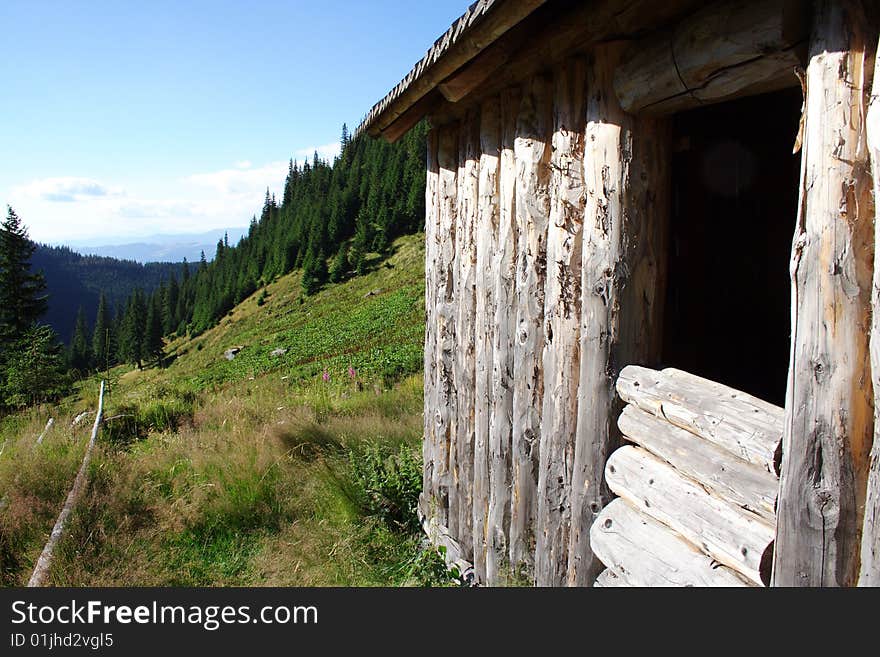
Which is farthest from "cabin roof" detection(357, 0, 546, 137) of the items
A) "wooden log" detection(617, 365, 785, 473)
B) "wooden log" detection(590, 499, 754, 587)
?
"wooden log" detection(590, 499, 754, 587)

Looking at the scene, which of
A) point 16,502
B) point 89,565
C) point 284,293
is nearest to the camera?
point 89,565

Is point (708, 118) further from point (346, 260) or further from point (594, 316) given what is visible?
point (346, 260)

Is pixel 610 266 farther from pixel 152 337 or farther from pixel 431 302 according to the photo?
pixel 152 337

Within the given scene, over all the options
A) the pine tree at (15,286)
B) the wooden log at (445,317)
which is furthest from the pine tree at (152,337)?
the wooden log at (445,317)

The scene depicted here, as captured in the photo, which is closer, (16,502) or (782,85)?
(782,85)

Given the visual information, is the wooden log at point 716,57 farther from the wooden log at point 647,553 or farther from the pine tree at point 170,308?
the pine tree at point 170,308

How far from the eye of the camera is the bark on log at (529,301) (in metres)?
3.04

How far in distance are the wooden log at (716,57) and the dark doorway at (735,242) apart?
3.64 ft

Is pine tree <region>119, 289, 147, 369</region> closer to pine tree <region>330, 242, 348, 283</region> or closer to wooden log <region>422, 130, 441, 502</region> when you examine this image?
pine tree <region>330, 242, 348, 283</region>

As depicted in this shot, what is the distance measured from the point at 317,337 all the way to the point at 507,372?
33961 mm

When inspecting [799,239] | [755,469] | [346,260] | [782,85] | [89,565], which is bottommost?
[89,565]

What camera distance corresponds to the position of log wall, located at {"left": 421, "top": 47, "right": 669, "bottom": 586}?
8.21ft

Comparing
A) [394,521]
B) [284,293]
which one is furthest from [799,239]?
[284,293]

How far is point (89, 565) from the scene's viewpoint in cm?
413
